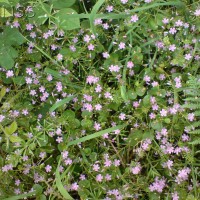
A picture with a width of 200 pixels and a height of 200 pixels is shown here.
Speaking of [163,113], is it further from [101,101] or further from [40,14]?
[40,14]

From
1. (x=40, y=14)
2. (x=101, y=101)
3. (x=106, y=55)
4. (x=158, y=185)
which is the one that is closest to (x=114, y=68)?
(x=106, y=55)

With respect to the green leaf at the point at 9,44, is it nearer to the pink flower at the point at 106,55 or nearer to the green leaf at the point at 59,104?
the green leaf at the point at 59,104

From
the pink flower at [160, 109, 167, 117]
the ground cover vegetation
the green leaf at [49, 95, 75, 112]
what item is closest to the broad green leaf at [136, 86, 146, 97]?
the ground cover vegetation

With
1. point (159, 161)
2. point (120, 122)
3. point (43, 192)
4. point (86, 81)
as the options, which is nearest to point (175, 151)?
point (159, 161)

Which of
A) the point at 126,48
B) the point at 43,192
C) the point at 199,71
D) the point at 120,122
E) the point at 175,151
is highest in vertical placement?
the point at 126,48

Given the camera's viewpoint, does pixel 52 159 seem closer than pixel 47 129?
No

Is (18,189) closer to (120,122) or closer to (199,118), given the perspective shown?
(120,122)

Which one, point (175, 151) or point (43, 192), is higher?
point (175, 151)

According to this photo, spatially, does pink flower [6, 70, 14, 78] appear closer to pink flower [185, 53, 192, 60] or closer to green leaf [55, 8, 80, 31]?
green leaf [55, 8, 80, 31]
